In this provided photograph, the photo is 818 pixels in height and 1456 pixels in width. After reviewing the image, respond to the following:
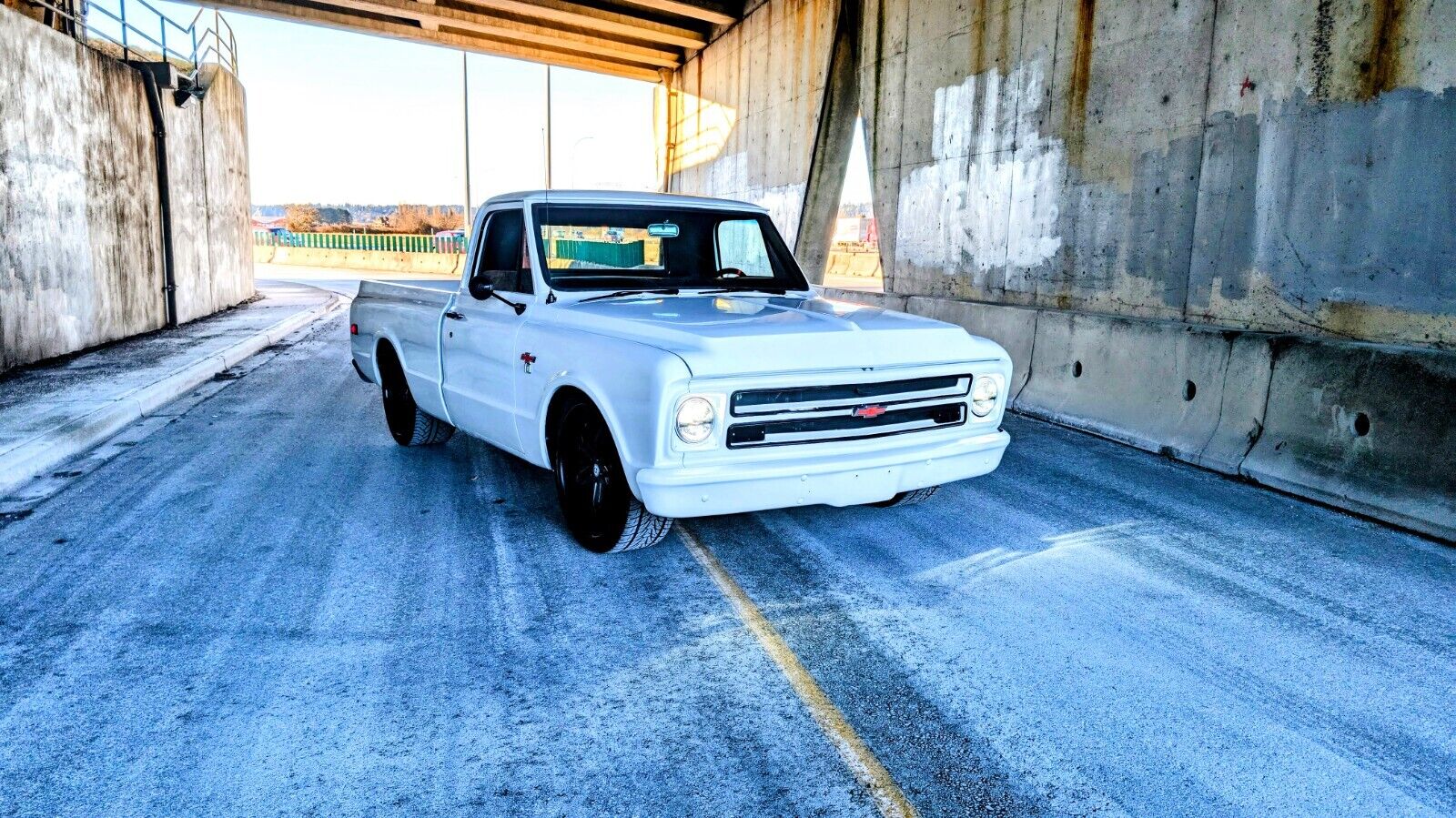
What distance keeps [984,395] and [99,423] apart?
6.49 metres

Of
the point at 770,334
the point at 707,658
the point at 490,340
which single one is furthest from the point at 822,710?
the point at 490,340

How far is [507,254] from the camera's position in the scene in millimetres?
5441

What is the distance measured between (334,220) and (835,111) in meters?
102

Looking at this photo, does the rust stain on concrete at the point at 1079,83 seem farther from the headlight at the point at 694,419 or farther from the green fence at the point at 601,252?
the headlight at the point at 694,419

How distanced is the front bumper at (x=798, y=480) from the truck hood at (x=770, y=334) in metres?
0.40

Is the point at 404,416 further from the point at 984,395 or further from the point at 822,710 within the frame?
the point at 822,710

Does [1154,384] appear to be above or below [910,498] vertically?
above

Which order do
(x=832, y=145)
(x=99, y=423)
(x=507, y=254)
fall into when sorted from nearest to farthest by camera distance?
(x=507, y=254) → (x=99, y=423) → (x=832, y=145)

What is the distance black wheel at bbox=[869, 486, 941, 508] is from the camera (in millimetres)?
5176

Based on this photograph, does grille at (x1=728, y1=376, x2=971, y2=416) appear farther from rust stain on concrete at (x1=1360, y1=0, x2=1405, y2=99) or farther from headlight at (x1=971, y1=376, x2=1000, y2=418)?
rust stain on concrete at (x1=1360, y1=0, x2=1405, y2=99)

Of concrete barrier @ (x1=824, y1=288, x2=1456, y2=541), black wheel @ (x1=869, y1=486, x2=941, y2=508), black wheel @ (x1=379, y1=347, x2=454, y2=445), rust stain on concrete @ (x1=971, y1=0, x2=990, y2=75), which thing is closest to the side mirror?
black wheel @ (x1=379, y1=347, x2=454, y2=445)

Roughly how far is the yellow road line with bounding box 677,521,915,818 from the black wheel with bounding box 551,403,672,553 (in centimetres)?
40

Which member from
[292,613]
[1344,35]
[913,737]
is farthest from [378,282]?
[1344,35]

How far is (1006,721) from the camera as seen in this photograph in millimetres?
2965
